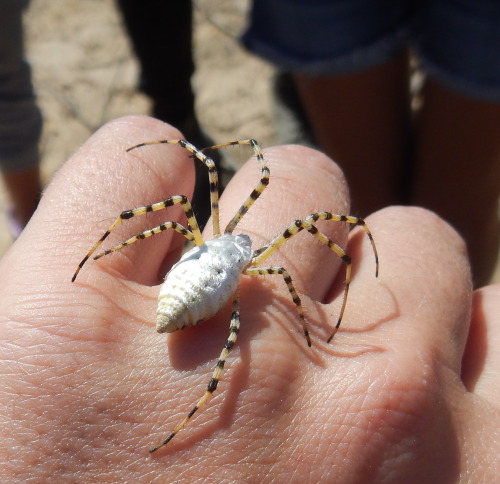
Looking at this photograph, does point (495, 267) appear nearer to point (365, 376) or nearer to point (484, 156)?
point (484, 156)

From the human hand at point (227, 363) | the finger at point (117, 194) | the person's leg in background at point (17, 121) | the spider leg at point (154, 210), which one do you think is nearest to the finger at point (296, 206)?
the human hand at point (227, 363)

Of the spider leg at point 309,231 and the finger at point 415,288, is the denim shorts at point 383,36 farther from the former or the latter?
the spider leg at point 309,231

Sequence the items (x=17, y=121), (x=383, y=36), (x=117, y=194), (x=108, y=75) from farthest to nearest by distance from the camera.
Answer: (x=108, y=75) < (x=17, y=121) < (x=383, y=36) < (x=117, y=194)

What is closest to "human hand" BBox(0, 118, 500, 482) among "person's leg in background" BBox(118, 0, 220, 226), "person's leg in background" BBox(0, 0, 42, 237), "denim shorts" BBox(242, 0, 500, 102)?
"denim shorts" BBox(242, 0, 500, 102)

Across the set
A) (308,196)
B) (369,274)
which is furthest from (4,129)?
(369,274)

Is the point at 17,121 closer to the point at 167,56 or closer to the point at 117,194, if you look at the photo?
the point at 167,56

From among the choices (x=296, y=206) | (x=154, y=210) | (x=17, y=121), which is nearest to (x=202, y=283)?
(x=154, y=210)
